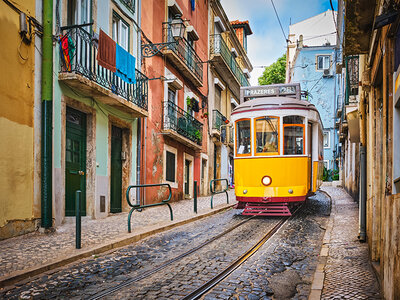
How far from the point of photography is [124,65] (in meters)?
11.2

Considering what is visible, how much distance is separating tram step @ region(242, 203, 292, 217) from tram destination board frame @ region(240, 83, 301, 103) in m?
3.79

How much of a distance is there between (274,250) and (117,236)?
9.55ft

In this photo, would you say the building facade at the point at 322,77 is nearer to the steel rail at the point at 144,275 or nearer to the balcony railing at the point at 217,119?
the balcony railing at the point at 217,119

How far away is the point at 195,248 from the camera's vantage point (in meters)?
6.86

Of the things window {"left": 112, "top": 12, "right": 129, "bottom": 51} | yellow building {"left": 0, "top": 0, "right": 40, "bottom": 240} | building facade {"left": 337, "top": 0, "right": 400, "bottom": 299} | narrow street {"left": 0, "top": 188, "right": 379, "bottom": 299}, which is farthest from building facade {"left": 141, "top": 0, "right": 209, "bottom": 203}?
building facade {"left": 337, "top": 0, "right": 400, "bottom": 299}

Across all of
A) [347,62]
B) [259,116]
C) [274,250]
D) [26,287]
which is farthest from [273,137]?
[26,287]

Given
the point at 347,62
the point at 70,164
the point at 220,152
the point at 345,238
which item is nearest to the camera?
the point at 345,238

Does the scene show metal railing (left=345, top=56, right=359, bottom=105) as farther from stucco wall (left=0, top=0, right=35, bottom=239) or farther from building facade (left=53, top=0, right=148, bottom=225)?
stucco wall (left=0, top=0, right=35, bottom=239)

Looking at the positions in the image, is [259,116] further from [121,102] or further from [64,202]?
[64,202]

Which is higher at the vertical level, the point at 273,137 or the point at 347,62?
the point at 347,62

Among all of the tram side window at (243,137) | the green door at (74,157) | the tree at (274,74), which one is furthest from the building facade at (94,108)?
the tree at (274,74)

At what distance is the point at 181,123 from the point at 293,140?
23.6 feet

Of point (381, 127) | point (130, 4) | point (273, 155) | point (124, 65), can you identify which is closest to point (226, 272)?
point (381, 127)

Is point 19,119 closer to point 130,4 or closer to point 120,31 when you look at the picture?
point 120,31
